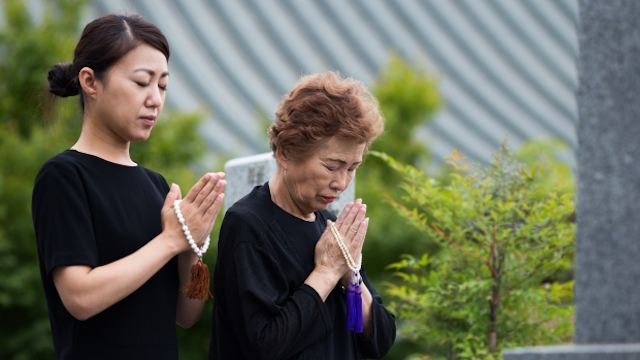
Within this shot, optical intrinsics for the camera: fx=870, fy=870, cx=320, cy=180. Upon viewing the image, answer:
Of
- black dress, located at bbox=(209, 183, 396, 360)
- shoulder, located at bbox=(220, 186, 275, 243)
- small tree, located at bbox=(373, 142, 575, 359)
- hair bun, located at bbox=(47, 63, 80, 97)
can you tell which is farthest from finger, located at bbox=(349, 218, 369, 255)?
small tree, located at bbox=(373, 142, 575, 359)

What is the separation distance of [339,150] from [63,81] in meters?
0.92

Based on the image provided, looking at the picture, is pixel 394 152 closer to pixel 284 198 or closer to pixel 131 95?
pixel 284 198

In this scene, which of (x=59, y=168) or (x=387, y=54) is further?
(x=387, y=54)

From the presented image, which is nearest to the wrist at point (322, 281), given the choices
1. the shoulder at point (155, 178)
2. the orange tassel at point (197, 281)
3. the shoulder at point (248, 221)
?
the shoulder at point (248, 221)

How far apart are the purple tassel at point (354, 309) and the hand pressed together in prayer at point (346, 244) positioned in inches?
2.3

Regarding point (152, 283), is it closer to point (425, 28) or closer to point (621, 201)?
point (621, 201)

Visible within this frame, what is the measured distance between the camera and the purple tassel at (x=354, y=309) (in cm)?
271

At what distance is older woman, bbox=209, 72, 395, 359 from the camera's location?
2570 mm

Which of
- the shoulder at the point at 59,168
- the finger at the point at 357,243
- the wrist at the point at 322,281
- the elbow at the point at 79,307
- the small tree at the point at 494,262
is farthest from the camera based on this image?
the small tree at the point at 494,262

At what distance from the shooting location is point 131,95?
2.63 metres

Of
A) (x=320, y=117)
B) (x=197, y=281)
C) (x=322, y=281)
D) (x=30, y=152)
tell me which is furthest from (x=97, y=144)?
(x=30, y=152)

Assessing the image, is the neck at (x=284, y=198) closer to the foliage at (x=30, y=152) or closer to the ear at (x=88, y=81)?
the ear at (x=88, y=81)

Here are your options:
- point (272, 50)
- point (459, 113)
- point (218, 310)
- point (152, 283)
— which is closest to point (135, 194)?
point (152, 283)

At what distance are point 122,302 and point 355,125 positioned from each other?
0.89m
